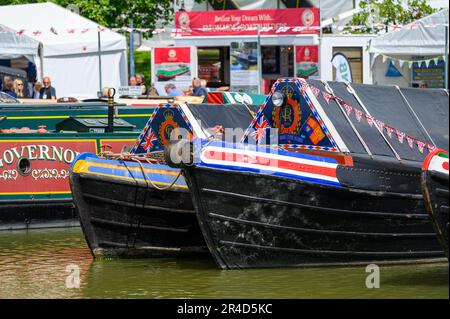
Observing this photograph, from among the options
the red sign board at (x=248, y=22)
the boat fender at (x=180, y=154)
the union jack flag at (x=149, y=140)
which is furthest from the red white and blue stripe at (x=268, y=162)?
the red sign board at (x=248, y=22)

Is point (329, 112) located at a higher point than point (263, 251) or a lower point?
higher

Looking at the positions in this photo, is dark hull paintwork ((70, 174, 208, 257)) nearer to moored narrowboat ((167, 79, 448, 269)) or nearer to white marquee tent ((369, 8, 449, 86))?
moored narrowboat ((167, 79, 448, 269))

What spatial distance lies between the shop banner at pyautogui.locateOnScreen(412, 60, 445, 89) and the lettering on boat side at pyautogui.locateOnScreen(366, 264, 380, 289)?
19225 mm

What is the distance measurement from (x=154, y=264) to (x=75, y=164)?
162cm

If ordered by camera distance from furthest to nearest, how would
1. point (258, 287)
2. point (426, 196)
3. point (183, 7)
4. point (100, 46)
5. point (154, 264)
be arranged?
point (183, 7)
point (100, 46)
point (154, 264)
point (258, 287)
point (426, 196)

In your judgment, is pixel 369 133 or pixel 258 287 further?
pixel 369 133

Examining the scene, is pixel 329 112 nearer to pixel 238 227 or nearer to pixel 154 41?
pixel 238 227

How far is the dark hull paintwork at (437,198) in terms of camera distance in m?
11.7

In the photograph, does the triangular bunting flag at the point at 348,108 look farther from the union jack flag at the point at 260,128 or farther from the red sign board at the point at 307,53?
the red sign board at the point at 307,53

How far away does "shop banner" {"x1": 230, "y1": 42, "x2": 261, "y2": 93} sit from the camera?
33.9 m

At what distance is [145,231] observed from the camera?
50.2ft

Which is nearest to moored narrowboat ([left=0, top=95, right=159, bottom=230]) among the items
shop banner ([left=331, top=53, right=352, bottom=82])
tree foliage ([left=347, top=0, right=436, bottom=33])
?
shop banner ([left=331, top=53, right=352, bottom=82])

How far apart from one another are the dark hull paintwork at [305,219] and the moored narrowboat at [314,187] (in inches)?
0.5

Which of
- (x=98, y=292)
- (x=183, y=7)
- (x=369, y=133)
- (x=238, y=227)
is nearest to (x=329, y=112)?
(x=369, y=133)
